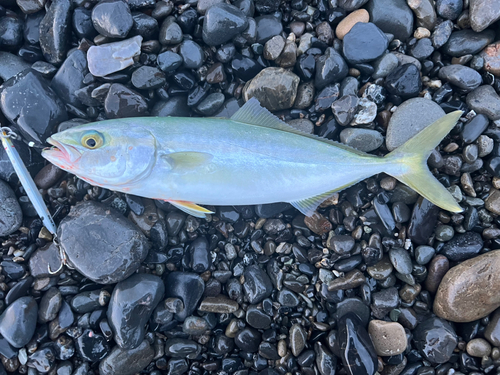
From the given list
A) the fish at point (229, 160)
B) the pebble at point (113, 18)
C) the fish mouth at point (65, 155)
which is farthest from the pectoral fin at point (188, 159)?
the pebble at point (113, 18)

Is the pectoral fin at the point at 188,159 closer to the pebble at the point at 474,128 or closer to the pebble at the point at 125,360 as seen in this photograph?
the pebble at the point at 125,360

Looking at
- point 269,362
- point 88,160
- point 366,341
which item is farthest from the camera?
point 269,362

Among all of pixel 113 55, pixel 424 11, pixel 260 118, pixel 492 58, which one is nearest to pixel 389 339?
pixel 260 118

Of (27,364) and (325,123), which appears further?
(325,123)

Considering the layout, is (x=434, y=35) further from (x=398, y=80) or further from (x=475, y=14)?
(x=398, y=80)

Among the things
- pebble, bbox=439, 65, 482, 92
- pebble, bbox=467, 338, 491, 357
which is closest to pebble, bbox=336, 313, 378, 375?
pebble, bbox=467, 338, 491, 357

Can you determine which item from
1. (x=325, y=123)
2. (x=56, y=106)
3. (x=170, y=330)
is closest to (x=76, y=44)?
(x=56, y=106)
